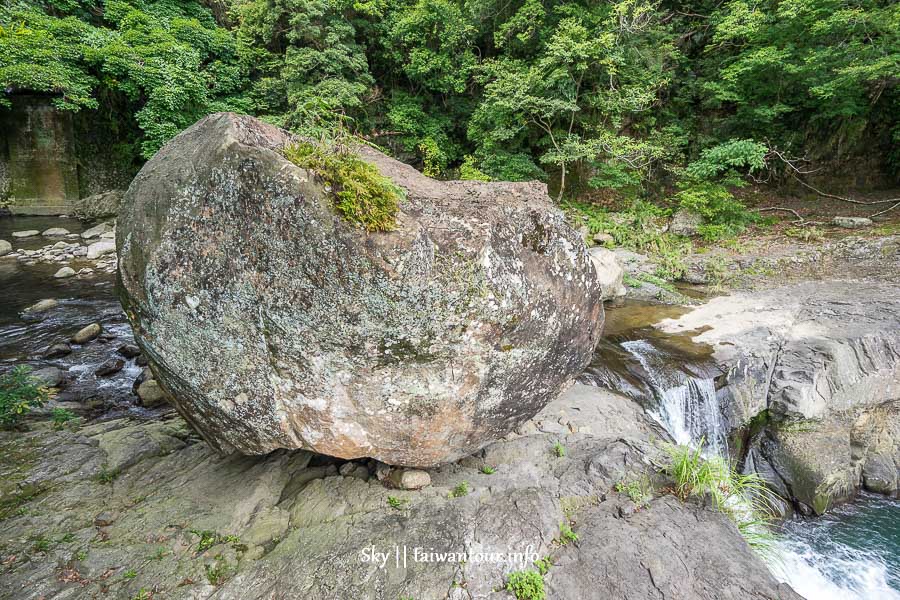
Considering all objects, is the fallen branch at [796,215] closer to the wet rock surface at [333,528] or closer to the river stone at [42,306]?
the wet rock surface at [333,528]

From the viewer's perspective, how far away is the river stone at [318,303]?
131 inches

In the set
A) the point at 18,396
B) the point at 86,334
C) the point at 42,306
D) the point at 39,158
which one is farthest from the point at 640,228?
the point at 39,158

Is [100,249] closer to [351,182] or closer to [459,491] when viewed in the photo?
[351,182]

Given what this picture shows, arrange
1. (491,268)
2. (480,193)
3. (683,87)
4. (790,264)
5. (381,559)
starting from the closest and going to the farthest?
(381,559), (491,268), (480,193), (790,264), (683,87)

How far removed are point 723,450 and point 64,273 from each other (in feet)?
57.2

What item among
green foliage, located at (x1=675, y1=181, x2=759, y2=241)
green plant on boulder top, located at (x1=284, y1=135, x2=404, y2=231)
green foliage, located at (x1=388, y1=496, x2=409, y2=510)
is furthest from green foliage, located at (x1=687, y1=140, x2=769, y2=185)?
green foliage, located at (x1=388, y1=496, x2=409, y2=510)

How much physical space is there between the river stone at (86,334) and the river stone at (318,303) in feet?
21.4

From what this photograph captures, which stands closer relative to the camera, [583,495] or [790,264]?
[583,495]

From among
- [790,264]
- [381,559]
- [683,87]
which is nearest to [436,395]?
[381,559]

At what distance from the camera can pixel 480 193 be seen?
442cm

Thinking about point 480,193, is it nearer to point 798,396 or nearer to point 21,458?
point 21,458

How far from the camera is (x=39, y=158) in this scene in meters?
18.4

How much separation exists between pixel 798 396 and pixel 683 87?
16.1 metres

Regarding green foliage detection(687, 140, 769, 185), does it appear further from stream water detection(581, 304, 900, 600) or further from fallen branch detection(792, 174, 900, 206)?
stream water detection(581, 304, 900, 600)
